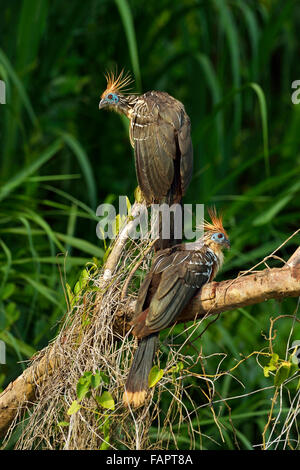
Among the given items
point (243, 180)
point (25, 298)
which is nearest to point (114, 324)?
point (25, 298)

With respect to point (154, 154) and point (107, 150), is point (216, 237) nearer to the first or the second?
point (154, 154)

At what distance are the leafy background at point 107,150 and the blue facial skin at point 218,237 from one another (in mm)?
1073

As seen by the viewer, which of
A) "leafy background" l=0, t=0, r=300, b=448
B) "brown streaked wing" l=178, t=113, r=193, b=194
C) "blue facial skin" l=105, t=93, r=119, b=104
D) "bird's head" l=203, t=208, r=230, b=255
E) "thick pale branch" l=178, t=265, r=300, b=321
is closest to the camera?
"thick pale branch" l=178, t=265, r=300, b=321

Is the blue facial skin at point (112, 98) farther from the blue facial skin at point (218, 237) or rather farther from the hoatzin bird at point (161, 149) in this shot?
the blue facial skin at point (218, 237)

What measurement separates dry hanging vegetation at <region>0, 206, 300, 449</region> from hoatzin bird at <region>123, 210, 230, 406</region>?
0.20ft

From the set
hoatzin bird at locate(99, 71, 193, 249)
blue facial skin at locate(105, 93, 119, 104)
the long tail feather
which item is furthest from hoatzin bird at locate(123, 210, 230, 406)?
blue facial skin at locate(105, 93, 119, 104)

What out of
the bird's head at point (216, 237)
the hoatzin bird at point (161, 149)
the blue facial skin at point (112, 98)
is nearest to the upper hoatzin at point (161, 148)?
the hoatzin bird at point (161, 149)

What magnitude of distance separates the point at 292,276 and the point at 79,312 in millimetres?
828

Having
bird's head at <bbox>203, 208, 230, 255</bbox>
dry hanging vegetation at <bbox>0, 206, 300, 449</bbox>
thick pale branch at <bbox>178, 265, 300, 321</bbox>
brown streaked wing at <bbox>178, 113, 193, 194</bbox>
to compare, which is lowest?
dry hanging vegetation at <bbox>0, 206, 300, 449</bbox>

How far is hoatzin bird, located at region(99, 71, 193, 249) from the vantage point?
317 cm

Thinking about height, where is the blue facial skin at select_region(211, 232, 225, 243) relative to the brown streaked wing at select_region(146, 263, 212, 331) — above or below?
above

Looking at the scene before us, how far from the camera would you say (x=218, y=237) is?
116 inches

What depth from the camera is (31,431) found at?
262 centimetres

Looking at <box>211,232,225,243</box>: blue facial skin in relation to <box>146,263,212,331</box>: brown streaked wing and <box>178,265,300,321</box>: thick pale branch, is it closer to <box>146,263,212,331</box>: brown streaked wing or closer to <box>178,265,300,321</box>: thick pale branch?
<box>146,263,212,331</box>: brown streaked wing
